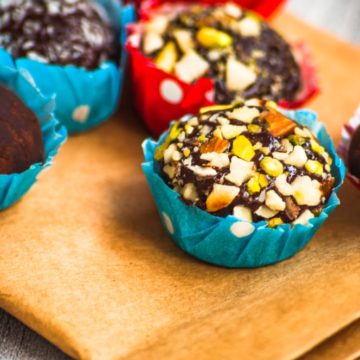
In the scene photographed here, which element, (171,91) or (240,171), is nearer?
(240,171)

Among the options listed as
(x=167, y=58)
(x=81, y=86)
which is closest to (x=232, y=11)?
(x=167, y=58)

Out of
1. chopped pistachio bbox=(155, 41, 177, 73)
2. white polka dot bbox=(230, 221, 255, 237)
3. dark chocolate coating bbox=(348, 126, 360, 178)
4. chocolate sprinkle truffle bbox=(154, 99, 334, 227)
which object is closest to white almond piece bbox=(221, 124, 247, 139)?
chocolate sprinkle truffle bbox=(154, 99, 334, 227)

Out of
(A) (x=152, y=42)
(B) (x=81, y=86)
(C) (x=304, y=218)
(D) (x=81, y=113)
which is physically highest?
(C) (x=304, y=218)

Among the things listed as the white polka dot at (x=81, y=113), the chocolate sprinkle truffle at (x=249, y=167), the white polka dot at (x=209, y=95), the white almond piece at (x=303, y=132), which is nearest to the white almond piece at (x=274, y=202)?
the chocolate sprinkle truffle at (x=249, y=167)

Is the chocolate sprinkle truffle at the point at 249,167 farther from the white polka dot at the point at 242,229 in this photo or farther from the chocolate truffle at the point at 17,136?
the chocolate truffle at the point at 17,136

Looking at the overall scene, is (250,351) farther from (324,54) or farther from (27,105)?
(324,54)

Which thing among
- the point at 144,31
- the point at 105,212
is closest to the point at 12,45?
the point at 144,31

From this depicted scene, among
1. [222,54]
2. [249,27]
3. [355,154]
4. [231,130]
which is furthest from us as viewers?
[249,27]

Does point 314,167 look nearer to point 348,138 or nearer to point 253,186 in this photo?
point 253,186
